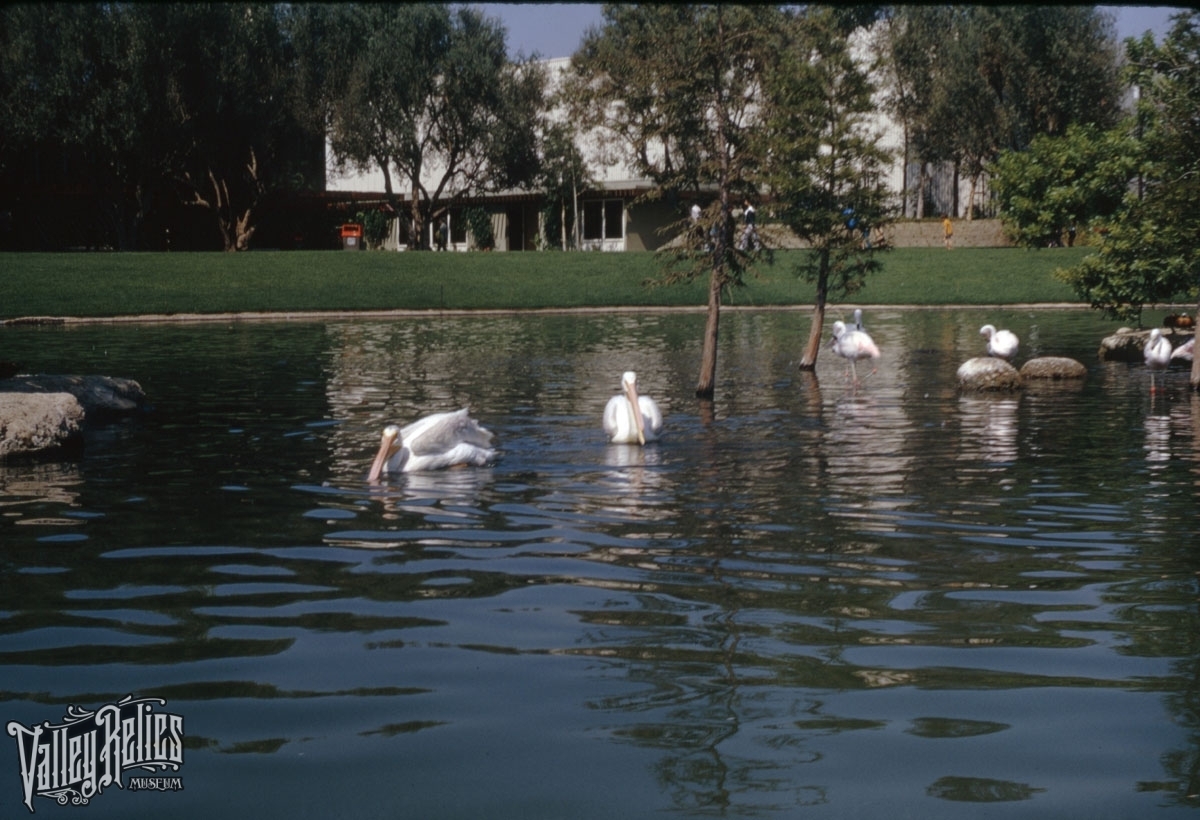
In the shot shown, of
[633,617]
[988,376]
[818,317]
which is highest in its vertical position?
[818,317]

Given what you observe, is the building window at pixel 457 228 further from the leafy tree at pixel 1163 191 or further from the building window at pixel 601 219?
the leafy tree at pixel 1163 191

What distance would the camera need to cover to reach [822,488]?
474 inches

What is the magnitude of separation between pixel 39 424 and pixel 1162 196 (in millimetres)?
14762

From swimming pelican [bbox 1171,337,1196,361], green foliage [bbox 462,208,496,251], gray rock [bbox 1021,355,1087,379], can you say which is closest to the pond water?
gray rock [bbox 1021,355,1087,379]

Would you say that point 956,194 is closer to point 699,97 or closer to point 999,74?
point 999,74

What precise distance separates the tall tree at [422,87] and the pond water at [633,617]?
147 ft

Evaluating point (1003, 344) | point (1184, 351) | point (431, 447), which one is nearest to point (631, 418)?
point (431, 447)

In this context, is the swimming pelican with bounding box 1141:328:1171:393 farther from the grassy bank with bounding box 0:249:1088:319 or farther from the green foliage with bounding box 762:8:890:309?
the grassy bank with bounding box 0:249:1088:319

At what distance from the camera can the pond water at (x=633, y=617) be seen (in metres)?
5.36

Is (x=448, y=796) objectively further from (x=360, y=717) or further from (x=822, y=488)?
(x=822, y=488)

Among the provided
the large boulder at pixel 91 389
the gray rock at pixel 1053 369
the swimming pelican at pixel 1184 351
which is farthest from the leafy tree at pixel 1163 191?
the large boulder at pixel 91 389

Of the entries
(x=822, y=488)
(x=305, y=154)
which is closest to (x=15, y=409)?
(x=822, y=488)

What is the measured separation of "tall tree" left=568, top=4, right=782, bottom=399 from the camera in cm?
1800

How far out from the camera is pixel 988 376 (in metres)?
20.6
